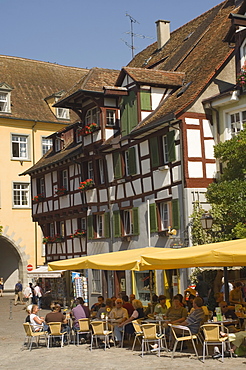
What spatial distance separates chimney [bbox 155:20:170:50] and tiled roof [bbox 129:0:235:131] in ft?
0.94

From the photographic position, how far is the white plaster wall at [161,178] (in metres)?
25.0

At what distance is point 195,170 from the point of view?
24016 mm

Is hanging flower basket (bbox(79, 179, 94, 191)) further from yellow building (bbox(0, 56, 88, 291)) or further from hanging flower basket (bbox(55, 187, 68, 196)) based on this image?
yellow building (bbox(0, 56, 88, 291))

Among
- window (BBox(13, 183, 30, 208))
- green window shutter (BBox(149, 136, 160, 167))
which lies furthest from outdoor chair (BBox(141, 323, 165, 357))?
window (BBox(13, 183, 30, 208))

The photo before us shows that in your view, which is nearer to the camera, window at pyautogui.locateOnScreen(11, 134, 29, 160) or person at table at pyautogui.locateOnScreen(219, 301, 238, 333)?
person at table at pyautogui.locateOnScreen(219, 301, 238, 333)

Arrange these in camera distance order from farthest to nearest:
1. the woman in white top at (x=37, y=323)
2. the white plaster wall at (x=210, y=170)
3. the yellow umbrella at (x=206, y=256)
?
the white plaster wall at (x=210, y=170) → the woman in white top at (x=37, y=323) → the yellow umbrella at (x=206, y=256)

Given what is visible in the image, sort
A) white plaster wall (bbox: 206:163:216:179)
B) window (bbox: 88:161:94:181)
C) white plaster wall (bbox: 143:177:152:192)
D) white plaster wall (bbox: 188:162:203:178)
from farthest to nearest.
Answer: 1. window (bbox: 88:161:94:181)
2. white plaster wall (bbox: 143:177:152:192)
3. white plaster wall (bbox: 206:163:216:179)
4. white plaster wall (bbox: 188:162:203:178)

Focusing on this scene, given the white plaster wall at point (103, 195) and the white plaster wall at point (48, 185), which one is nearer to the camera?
the white plaster wall at point (103, 195)

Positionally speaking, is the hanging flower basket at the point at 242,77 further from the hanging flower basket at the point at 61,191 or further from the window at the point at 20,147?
the window at the point at 20,147

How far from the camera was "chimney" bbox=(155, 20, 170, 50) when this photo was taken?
3391 centimetres

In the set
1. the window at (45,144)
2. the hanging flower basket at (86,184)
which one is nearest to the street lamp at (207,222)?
the hanging flower basket at (86,184)

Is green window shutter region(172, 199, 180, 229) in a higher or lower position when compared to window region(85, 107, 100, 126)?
lower

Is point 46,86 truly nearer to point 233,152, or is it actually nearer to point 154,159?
point 154,159

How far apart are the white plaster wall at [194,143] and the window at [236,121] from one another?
1.25 meters
